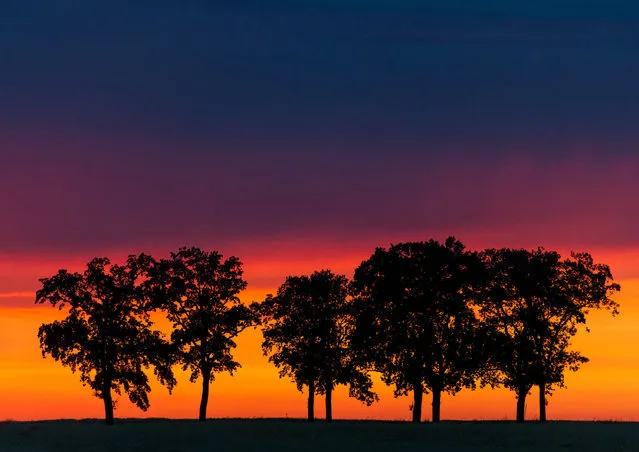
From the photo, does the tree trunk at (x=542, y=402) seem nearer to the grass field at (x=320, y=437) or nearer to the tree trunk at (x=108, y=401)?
the grass field at (x=320, y=437)

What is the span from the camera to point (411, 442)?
64.9 meters

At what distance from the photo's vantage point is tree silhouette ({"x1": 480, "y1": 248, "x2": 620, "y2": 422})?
288 ft

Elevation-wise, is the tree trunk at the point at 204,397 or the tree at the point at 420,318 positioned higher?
the tree at the point at 420,318

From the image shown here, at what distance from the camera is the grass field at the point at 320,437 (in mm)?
62312

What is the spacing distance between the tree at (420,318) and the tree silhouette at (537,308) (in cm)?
270

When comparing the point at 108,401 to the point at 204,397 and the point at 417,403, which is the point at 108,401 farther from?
the point at 417,403

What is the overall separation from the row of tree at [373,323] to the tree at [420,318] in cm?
11

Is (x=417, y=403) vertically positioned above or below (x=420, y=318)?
below

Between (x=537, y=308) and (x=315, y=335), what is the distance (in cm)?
2165

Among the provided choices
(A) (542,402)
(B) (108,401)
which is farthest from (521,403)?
(B) (108,401)

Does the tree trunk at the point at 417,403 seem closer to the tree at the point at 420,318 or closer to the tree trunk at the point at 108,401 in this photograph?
the tree at the point at 420,318

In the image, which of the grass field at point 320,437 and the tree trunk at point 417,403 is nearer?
the grass field at point 320,437

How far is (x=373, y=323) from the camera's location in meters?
89.7

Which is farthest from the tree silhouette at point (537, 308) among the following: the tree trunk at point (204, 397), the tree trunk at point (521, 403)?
the tree trunk at point (204, 397)
